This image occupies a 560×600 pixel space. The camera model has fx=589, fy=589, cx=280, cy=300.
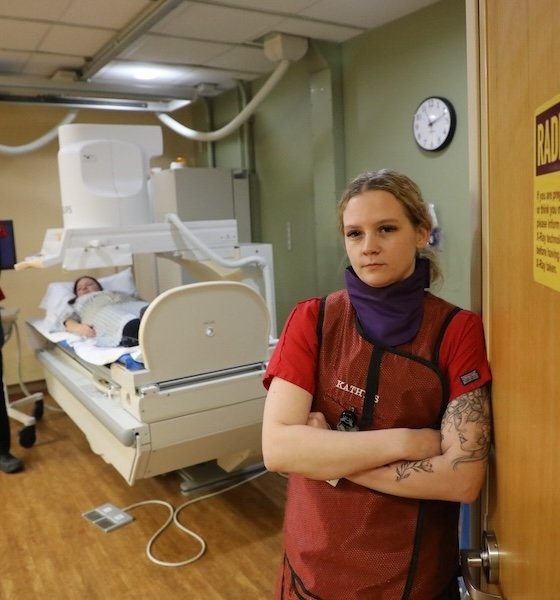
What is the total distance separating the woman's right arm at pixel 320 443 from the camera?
3.27ft

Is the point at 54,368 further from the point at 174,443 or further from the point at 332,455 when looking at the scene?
the point at 332,455

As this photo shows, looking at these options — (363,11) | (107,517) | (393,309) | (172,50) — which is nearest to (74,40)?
(172,50)

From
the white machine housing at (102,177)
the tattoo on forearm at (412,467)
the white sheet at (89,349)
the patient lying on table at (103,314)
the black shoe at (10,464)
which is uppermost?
the white machine housing at (102,177)

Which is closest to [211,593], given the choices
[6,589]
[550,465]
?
[6,589]

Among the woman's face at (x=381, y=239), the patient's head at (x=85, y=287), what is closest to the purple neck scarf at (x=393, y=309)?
the woman's face at (x=381, y=239)

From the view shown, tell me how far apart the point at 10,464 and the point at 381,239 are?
10.2ft

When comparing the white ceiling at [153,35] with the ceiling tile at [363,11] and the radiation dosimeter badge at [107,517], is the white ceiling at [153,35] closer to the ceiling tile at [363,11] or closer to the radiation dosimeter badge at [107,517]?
the ceiling tile at [363,11]

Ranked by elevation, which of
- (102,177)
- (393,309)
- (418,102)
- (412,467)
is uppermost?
(418,102)

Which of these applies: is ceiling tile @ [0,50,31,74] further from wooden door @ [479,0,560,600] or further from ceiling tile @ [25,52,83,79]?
wooden door @ [479,0,560,600]

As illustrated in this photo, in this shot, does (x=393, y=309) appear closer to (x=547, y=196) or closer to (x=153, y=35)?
(x=547, y=196)

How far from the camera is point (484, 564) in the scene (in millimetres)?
923

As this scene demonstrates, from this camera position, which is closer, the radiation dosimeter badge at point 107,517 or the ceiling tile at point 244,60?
the radiation dosimeter badge at point 107,517

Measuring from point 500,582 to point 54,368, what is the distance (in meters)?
3.18

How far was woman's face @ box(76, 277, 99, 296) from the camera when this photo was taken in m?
4.27
